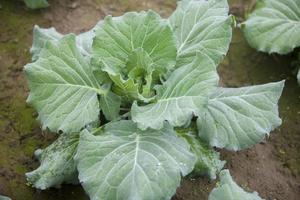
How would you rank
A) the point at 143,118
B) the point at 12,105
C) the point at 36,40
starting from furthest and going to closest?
the point at 12,105, the point at 36,40, the point at 143,118

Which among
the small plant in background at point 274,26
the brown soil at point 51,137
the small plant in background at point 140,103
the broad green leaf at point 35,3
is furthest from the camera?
the broad green leaf at point 35,3

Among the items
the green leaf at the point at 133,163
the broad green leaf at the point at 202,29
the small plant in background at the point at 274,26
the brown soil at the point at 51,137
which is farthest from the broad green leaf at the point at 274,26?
the green leaf at the point at 133,163

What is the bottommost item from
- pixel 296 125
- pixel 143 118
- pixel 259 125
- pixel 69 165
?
pixel 296 125

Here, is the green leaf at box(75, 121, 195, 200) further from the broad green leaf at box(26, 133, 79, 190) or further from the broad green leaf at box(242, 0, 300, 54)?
the broad green leaf at box(242, 0, 300, 54)

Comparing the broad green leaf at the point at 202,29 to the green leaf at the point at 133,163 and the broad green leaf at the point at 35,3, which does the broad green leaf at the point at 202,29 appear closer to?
the green leaf at the point at 133,163

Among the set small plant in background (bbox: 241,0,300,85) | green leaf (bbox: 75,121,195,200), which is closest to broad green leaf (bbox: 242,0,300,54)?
small plant in background (bbox: 241,0,300,85)

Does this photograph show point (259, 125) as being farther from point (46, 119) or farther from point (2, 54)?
point (2, 54)

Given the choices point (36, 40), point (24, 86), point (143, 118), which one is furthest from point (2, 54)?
point (143, 118)
